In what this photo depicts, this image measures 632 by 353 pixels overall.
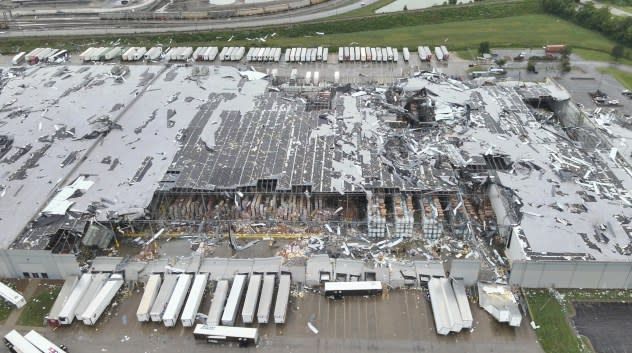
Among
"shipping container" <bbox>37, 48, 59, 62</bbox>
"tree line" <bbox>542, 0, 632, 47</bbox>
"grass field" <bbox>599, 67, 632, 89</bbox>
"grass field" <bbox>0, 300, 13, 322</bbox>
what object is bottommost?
"grass field" <bbox>0, 300, 13, 322</bbox>

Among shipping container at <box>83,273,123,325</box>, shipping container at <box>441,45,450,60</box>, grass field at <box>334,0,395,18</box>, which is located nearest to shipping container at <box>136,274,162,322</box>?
shipping container at <box>83,273,123,325</box>

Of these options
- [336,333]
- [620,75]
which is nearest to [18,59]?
[336,333]

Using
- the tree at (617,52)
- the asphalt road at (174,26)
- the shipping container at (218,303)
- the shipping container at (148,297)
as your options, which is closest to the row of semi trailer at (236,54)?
the asphalt road at (174,26)

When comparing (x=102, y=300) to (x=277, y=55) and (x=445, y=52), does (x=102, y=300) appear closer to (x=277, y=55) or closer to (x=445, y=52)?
(x=277, y=55)

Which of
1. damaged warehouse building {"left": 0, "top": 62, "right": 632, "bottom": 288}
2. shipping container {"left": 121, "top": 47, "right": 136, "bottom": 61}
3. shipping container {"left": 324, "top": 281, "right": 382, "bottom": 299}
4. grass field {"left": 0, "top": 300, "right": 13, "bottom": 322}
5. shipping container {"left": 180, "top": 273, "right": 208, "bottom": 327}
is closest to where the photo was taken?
shipping container {"left": 180, "top": 273, "right": 208, "bottom": 327}

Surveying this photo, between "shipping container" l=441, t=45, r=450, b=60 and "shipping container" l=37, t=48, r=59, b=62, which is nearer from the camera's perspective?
"shipping container" l=441, t=45, r=450, b=60

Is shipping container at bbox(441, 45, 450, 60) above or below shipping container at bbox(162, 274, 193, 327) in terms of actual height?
above

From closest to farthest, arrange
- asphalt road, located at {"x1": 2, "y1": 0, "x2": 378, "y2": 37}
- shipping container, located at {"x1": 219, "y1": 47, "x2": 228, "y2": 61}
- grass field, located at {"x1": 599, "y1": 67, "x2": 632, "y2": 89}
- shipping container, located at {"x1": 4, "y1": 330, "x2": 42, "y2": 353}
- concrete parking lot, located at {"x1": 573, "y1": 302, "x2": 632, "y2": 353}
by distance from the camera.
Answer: shipping container, located at {"x1": 4, "y1": 330, "x2": 42, "y2": 353}
concrete parking lot, located at {"x1": 573, "y1": 302, "x2": 632, "y2": 353}
grass field, located at {"x1": 599, "y1": 67, "x2": 632, "y2": 89}
shipping container, located at {"x1": 219, "y1": 47, "x2": 228, "y2": 61}
asphalt road, located at {"x1": 2, "y1": 0, "x2": 378, "y2": 37}

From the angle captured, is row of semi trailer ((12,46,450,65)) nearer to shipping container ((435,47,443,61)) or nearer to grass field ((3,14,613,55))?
shipping container ((435,47,443,61))
